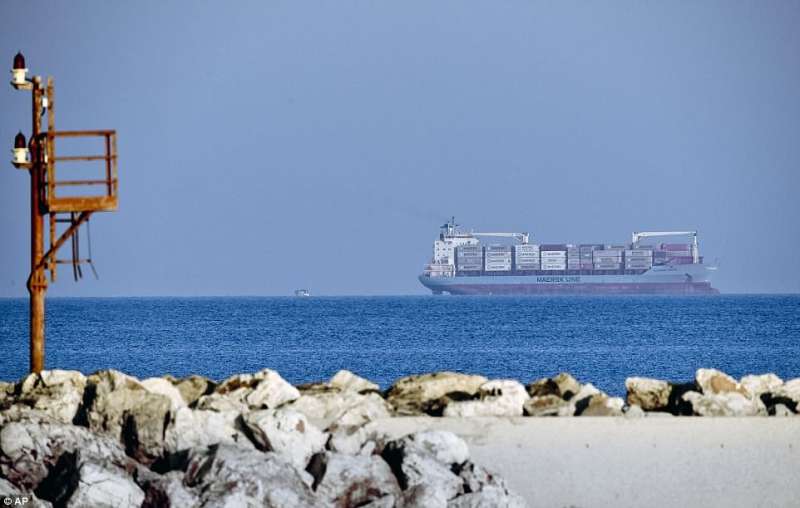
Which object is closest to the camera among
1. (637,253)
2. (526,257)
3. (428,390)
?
(428,390)

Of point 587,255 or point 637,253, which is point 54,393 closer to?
point 637,253

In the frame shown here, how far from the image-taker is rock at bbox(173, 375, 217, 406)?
11167mm

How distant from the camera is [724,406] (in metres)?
10.1

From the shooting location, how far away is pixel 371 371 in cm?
2948

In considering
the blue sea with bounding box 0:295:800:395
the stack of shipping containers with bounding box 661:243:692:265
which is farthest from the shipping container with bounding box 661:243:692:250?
the blue sea with bounding box 0:295:800:395

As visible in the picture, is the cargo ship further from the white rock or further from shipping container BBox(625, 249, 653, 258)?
the white rock

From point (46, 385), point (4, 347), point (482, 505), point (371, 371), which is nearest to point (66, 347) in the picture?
point (4, 347)

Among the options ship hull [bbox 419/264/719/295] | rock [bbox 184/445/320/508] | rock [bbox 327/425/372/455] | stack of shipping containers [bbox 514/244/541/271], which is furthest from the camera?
stack of shipping containers [bbox 514/244/541/271]

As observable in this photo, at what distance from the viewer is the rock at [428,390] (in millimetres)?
10820

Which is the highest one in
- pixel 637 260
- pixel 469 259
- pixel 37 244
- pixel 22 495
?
pixel 37 244

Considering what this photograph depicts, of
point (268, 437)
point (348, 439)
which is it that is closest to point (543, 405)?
point (348, 439)

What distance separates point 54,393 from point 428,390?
258 cm

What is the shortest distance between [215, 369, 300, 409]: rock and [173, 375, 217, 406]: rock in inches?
11.1

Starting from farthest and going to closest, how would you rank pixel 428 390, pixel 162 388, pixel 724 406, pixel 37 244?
pixel 37 244
pixel 428 390
pixel 162 388
pixel 724 406
